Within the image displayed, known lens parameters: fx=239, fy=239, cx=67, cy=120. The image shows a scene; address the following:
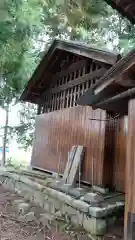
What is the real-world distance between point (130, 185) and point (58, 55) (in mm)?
6761

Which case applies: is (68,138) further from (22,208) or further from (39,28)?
(39,28)

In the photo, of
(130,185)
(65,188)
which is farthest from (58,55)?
(130,185)

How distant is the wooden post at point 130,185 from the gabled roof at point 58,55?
2324 mm

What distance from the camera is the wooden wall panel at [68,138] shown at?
663cm

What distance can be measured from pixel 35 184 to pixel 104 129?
2.66 metres

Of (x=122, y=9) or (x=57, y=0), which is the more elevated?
(x=57, y=0)

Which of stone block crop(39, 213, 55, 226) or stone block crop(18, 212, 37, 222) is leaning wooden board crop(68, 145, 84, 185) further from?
stone block crop(18, 212, 37, 222)

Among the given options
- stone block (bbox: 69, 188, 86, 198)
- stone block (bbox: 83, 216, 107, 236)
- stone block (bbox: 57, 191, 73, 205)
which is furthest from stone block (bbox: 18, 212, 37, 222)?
stone block (bbox: 83, 216, 107, 236)

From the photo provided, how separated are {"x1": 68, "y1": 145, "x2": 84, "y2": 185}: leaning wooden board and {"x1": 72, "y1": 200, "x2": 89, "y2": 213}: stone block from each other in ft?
4.69

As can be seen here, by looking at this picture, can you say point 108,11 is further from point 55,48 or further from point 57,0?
Answer: point 55,48

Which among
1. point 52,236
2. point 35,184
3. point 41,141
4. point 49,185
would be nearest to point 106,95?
point 52,236

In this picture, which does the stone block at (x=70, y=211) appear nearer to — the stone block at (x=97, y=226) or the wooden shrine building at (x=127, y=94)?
the stone block at (x=97, y=226)

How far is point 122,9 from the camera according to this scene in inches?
150

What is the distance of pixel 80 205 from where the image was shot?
5137 millimetres
